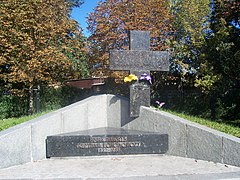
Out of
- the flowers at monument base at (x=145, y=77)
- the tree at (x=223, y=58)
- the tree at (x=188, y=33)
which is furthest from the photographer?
the tree at (x=188, y=33)

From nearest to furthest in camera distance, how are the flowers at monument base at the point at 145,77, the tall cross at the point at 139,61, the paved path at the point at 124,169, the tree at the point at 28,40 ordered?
1. the paved path at the point at 124,169
2. the tall cross at the point at 139,61
3. the flowers at monument base at the point at 145,77
4. the tree at the point at 28,40

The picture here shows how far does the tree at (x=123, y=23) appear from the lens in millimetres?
11766

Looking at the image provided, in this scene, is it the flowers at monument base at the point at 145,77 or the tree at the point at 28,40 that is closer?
the flowers at monument base at the point at 145,77

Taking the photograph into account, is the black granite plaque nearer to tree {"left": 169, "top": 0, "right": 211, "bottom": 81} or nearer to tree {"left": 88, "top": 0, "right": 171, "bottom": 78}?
tree {"left": 88, "top": 0, "right": 171, "bottom": 78}

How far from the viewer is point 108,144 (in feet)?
16.9

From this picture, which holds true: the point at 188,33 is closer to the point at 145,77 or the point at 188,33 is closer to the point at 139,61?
the point at 139,61

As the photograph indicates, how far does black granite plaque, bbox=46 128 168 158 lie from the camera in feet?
16.5

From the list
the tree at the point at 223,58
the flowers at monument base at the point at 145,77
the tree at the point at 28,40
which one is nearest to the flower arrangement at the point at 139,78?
the flowers at monument base at the point at 145,77

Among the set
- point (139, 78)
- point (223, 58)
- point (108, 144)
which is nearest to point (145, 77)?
point (139, 78)

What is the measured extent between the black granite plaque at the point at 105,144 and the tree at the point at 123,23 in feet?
22.8

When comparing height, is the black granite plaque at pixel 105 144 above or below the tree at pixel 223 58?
below

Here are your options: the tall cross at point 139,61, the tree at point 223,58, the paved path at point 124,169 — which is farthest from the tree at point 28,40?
the tree at point 223,58

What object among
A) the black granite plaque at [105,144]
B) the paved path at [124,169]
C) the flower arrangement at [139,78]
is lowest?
the paved path at [124,169]

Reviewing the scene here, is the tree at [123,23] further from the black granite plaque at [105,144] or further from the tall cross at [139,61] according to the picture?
the black granite plaque at [105,144]
